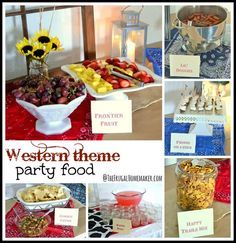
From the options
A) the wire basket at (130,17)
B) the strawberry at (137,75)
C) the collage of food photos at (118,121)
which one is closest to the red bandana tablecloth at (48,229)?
the collage of food photos at (118,121)

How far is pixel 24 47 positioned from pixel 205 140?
1.49ft

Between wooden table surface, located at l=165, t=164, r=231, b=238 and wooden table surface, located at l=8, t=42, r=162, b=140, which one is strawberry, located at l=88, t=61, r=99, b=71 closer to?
wooden table surface, located at l=8, t=42, r=162, b=140

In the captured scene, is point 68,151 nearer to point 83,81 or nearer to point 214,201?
point 83,81

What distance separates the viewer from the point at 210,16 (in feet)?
3.86

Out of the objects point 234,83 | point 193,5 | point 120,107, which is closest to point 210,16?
point 193,5

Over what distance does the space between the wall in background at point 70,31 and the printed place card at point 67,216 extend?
33 cm

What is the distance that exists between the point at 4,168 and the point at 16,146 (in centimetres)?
6

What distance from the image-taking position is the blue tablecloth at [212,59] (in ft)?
3.92

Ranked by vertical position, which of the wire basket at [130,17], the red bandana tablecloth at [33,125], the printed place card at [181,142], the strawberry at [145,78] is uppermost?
the wire basket at [130,17]

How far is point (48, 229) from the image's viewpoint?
1.28 m

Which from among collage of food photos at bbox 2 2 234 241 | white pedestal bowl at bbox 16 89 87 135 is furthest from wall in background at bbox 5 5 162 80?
white pedestal bowl at bbox 16 89 87 135

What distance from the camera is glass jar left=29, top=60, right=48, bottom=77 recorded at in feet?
4.01

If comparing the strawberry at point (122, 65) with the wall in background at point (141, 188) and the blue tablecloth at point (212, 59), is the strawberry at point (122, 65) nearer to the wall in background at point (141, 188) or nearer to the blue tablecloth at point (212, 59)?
the blue tablecloth at point (212, 59)

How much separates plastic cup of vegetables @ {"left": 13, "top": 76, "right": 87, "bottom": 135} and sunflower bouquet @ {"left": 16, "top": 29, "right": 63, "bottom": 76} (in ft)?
0.19
